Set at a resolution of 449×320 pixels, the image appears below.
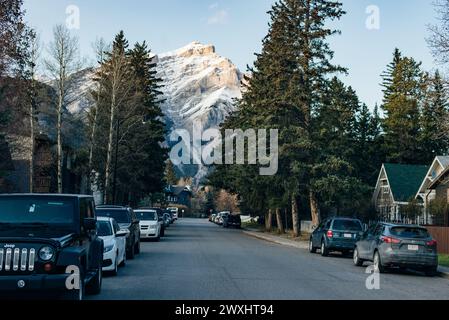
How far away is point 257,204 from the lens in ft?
212

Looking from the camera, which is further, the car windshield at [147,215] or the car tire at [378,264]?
the car windshield at [147,215]

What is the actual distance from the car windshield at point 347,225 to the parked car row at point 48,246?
18264 millimetres

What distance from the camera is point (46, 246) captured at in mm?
10773

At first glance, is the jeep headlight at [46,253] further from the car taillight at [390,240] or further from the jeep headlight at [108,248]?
the car taillight at [390,240]

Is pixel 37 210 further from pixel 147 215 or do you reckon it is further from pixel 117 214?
pixel 147 215

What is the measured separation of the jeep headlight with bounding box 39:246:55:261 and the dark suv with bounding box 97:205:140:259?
43.7 feet

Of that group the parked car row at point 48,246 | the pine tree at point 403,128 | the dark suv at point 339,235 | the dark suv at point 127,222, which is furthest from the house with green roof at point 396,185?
the parked car row at point 48,246

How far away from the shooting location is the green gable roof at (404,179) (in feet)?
201

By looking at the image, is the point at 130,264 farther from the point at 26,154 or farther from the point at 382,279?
the point at 26,154

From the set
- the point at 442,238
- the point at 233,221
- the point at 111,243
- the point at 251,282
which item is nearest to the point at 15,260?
the point at 251,282

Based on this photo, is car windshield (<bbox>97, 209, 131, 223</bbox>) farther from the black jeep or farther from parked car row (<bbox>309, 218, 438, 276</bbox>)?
the black jeep

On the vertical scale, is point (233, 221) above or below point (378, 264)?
above

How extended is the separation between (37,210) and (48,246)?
64.0 inches

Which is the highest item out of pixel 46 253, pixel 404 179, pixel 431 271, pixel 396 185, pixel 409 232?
pixel 404 179
